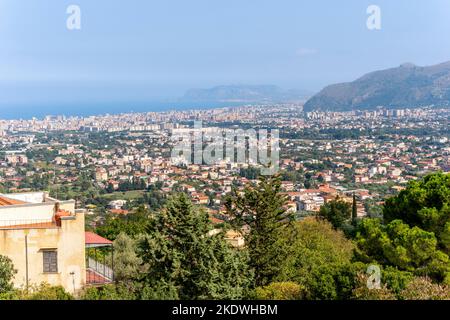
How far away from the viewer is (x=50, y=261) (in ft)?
25.0

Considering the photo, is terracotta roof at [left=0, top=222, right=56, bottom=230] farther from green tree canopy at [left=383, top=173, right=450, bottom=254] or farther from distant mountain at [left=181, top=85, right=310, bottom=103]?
distant mountain at [left=181, top=85, right=310, bottom=103]

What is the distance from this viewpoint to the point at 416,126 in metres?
82.6

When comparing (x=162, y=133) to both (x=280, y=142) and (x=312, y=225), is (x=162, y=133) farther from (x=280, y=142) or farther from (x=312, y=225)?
(x=312, y=225)

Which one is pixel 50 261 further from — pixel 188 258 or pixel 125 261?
pixel 125 261

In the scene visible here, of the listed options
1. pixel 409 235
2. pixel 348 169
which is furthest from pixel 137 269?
pixel 348 169

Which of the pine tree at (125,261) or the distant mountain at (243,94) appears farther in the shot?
the distant mountain at (243,94)

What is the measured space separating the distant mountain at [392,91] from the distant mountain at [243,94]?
12645 millimetres

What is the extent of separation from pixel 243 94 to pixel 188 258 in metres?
159

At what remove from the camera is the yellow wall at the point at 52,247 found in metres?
7.48

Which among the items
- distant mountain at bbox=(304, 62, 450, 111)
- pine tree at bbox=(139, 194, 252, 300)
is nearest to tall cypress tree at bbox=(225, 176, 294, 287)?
pine tree at bbox=(139, 194, 252, 300)

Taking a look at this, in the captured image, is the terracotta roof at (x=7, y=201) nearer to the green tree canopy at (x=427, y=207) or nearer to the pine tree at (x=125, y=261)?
the pine tree at (x=125, y=261)

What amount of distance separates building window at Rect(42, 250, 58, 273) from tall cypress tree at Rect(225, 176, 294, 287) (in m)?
3.15

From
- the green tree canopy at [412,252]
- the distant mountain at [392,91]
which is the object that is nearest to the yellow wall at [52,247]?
the green tree canopy at [412,252]
